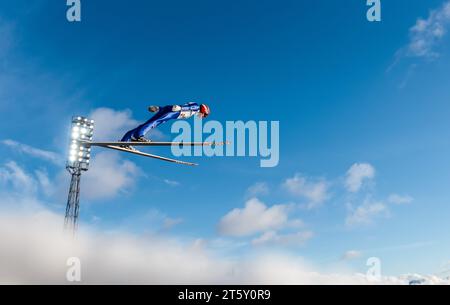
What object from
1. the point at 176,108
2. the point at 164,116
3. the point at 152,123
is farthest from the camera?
the point at 152,123

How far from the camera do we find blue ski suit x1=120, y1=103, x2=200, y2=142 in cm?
3416

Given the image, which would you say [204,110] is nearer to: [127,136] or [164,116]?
[164,116]

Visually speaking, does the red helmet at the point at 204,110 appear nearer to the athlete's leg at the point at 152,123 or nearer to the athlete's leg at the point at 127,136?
the athlete's leg at the point at 152,123

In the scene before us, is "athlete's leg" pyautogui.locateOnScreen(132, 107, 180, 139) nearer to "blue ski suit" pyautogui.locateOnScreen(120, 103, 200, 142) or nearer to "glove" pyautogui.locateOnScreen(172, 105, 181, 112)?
"blue ski suit" pyautogui.locateOnScreen(120, 103, 200, 142)

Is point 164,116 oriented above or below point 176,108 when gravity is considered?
below

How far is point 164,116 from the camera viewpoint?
3459 centimetres

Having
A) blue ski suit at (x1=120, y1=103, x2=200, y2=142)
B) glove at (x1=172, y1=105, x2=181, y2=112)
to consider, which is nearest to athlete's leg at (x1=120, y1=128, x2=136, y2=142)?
blue ski suit at (x1=120, y1=103, x2=200, y2=142)

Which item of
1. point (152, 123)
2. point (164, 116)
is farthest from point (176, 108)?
point (152, 123)

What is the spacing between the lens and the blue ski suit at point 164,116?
112 feet
